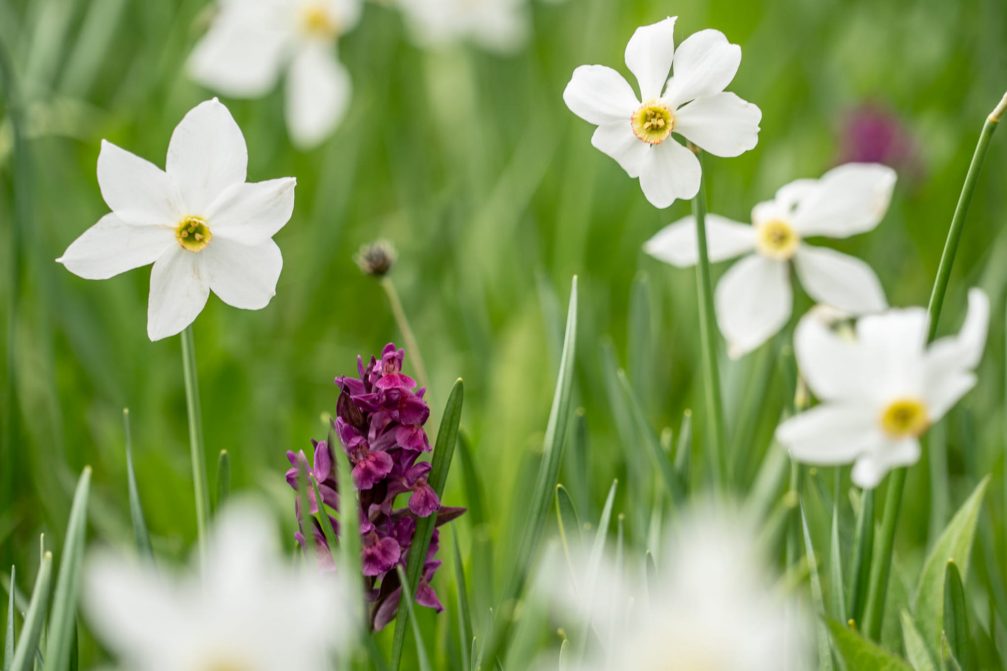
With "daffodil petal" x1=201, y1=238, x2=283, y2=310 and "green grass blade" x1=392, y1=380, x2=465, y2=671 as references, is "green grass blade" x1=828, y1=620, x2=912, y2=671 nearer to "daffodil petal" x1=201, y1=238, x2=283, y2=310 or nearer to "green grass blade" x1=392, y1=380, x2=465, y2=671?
"green grass blade" x1=392, y1=380, x2=465, y2=671

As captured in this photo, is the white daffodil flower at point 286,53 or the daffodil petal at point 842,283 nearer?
the daffodil petal at point 842,283

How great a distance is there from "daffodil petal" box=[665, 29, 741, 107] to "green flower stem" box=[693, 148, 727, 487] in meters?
0.05

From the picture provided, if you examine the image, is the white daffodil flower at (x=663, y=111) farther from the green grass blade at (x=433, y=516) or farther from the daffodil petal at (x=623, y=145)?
the green grass blade at (x=433, y=516)

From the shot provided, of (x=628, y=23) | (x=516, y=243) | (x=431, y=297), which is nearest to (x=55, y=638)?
(x=431, y=297)

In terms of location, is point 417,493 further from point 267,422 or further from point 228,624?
point 267,422

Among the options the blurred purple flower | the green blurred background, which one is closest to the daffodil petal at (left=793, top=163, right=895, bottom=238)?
the green blurred background

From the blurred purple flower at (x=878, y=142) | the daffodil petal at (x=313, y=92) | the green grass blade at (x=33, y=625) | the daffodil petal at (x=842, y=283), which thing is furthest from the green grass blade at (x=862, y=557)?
the daffodil petal at (x=313, y=92)

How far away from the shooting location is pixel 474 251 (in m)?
1.62

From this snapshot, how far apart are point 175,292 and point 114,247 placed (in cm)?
4

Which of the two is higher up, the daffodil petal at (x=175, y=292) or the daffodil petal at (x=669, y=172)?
the daffodil petal at (x=669, y=172)

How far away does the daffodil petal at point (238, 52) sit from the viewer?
1498 millimetres

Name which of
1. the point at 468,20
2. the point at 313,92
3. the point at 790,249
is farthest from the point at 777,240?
the point at 468,20

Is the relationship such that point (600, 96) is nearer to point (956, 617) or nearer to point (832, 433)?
point (832, 433)

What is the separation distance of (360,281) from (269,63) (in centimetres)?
36
